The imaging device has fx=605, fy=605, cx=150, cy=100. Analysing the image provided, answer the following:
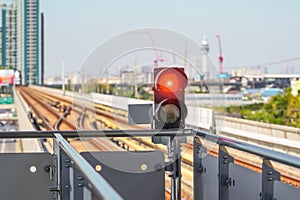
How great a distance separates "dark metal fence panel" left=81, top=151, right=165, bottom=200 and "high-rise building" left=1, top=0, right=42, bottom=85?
2401 cm

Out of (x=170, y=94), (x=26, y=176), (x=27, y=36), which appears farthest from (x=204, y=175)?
(x=27, y=36)

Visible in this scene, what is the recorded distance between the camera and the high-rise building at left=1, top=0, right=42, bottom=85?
2840cm

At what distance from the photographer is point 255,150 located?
2955mm

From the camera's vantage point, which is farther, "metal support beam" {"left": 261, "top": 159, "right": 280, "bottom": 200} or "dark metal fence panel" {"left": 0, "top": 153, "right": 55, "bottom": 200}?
"dark metal fence panel" {"left": 0, "top": 153, "right": 55, "bottom": 200}

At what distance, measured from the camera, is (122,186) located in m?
3.97

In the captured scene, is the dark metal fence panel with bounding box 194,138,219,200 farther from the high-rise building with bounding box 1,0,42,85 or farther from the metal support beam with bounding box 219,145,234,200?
the high-rise building with bounding box 1,0,42,85

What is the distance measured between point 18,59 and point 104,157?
1086 inches

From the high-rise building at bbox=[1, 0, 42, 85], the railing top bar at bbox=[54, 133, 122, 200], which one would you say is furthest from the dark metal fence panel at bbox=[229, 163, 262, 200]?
the high-rise building at bbox=[1, 0, 42, 85]

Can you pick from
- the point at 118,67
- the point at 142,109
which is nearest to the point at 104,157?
the point at 142,109

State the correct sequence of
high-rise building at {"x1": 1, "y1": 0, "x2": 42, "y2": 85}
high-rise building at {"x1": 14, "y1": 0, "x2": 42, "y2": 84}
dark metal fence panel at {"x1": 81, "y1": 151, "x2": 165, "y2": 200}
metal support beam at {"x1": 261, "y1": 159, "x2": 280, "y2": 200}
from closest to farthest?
metal support beam at {"x1": 261, "y1": 159, "x2": 280, "y2": 200}
dark metal fence panel at {"x1": 81, "y1": 151, "x2": 165, "y2": 200}
high-rise building at {"x1": 1, "y1": 0, "x2": 42, "y2": 85}
high-rise building at {"x1": 14, "y1": 0, "x2": 42, "y2": 84}

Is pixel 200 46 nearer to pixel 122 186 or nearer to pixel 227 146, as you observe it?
pixel 227 146

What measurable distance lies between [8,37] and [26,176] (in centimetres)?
2402

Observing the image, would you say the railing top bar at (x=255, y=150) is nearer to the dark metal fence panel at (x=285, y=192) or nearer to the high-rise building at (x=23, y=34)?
the dark metal fence panel at (x=285, y=192)

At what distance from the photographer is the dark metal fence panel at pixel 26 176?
4.02 metres
